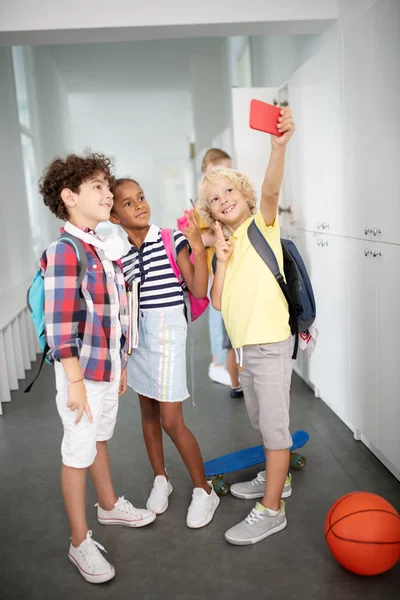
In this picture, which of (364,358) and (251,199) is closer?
(251,199)

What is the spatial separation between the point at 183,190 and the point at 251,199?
16.7m

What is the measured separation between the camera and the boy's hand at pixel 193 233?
2174mm

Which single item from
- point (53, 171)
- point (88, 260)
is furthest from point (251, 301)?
point (53, 171)

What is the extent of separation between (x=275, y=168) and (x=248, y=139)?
2135mm

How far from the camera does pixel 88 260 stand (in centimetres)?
196

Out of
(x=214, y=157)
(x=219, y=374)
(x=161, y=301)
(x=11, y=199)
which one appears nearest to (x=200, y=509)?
(x=161, y=301)

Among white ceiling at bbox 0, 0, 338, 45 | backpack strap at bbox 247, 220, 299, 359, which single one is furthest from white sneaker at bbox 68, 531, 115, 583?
white ceiling at bbox 0, 0, 338, 45

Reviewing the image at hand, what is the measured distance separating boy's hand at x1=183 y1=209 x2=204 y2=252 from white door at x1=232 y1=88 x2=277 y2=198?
1.86m

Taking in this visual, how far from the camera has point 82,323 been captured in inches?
76.0

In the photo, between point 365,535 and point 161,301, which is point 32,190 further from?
point 365,535

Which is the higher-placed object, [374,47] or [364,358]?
[374,47]

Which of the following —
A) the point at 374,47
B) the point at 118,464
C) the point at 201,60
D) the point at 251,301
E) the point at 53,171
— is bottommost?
the point at 118,464

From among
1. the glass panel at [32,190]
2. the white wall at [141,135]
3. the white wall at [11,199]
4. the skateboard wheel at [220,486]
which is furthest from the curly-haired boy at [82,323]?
the white wall at [141,135]

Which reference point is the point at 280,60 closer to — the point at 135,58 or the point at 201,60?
the point at 201,60
